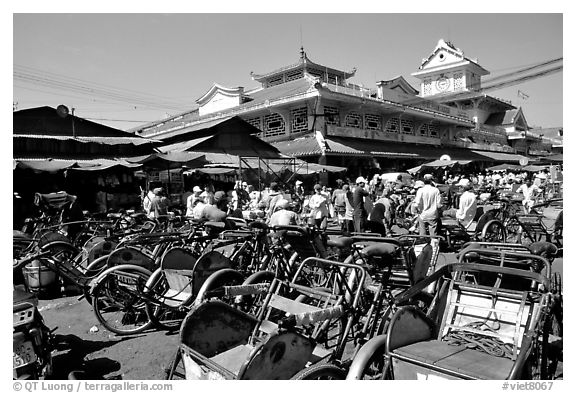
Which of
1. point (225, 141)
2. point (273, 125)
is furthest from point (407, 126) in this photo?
Answer: point (225, 141)

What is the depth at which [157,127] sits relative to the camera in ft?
98.1

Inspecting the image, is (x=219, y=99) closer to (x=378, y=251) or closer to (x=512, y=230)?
(x=512, y=230)

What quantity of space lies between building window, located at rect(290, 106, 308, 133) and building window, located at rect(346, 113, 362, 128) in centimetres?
304

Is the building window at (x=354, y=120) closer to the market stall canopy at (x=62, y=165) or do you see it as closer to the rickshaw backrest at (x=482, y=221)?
the market stall canopy at (x=62, y=165)

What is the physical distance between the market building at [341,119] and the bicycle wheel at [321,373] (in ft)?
51.9

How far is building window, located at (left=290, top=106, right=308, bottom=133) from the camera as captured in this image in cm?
2289

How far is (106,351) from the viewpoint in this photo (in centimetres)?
463

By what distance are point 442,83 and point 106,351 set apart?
42548 millimetres

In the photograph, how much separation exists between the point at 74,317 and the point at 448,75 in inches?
1651

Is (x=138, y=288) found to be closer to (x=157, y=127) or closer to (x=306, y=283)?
(x=306, y=283)

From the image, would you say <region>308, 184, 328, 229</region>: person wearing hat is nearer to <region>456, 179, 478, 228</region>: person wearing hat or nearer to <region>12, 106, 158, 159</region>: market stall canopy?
<region>456, 179, 478, 228</region>: person wearing hat

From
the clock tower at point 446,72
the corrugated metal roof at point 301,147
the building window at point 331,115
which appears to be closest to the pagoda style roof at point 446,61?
the clock tower at point 446,72

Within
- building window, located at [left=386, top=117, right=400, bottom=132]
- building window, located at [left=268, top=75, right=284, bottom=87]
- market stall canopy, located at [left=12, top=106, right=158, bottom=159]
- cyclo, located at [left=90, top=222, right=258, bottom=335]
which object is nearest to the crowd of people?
cyclo, located at [left=90, top=222, right=258, bottom=335]

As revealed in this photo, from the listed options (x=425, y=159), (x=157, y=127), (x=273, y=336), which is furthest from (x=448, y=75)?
(x=273, y=336)
